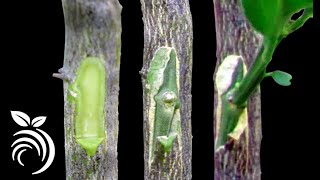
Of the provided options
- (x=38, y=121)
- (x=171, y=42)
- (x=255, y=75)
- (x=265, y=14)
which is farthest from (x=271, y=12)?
(x=38, y=121)

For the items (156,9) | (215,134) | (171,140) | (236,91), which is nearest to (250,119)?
(215,134)

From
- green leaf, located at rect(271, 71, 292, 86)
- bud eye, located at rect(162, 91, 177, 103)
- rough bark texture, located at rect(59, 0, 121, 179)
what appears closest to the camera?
green leaf, located at rect(271, 71, 292, 86)

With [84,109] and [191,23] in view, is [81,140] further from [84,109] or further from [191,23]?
[191,23]

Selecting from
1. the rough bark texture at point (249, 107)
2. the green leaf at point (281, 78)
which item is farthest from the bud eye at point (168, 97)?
the green leaf at point (281, 78)

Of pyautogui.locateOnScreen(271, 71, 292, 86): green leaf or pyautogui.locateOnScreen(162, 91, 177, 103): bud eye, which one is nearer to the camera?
pyautogui.locateOnScreen(271, 71, 292, 86): green leaf

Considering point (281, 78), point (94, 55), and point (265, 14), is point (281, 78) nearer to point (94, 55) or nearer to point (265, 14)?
point (265, 14)

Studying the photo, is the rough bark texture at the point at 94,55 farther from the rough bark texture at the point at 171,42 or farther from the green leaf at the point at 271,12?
the green leaf at the point at 271,12

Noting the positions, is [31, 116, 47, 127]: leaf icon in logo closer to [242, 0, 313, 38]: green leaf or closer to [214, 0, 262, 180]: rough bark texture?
[214, 0, 262, 180]: rough bark texture

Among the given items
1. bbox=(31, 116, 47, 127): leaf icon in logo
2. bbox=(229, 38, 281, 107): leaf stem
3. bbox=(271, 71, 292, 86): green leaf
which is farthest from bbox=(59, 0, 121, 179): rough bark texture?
bbox=(271, 71, 292, 86): green leaf
